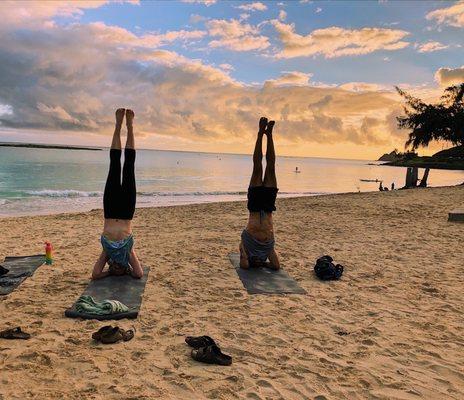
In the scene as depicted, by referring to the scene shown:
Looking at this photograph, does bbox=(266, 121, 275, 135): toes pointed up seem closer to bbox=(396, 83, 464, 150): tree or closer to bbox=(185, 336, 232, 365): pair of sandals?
bbox=(185, 336, 232, 365): pair of sandals

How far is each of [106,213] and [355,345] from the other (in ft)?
14.3

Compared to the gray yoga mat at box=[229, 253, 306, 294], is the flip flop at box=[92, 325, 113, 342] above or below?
below

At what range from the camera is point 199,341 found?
461 centimetres

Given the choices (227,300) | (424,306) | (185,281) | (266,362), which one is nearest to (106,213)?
(185,281)

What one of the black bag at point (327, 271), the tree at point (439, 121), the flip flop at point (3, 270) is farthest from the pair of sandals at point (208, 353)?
the tree at point (439, 121)

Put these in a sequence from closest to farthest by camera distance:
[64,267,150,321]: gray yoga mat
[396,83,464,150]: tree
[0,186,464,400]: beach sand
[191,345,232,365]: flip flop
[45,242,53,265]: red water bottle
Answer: [0,186,464,400]: beach sand < [191,345,232,365]: flip flop < [64,267,150,321]: gray yoga mat < [45,242,53,265]: red water bottle < [396,83,464,150]: tree

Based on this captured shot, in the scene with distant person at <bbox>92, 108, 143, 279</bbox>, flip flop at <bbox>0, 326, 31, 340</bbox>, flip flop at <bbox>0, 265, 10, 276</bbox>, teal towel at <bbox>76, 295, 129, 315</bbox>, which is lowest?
flip flop at <bbox>0, 265, 10, 276</bbox>

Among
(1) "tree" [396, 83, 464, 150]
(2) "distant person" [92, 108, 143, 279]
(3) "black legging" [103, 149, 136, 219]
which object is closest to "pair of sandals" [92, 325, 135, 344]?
(2) "distant person" [92, 108, 143, 279]

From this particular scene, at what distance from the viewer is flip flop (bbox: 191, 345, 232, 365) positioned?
429 cm

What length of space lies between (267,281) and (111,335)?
10.4 ft

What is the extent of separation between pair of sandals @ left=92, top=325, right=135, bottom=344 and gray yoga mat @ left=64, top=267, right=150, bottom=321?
0.56 m

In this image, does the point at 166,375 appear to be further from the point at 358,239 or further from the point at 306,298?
the point at 358,239

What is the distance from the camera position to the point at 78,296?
634cm

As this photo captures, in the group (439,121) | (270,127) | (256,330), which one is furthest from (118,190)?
(439,121)
